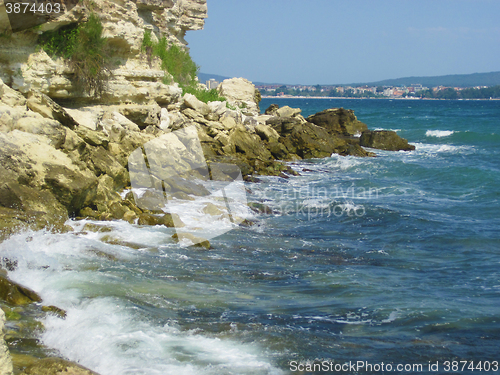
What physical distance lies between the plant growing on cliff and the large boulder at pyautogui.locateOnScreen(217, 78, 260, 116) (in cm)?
1218

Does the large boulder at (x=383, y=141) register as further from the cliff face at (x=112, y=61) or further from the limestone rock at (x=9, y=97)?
the limestone rock at (x=9, y=97)

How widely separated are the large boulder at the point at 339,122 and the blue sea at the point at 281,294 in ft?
53.9

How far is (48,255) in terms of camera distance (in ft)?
18.4

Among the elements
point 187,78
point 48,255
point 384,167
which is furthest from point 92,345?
point 187,78

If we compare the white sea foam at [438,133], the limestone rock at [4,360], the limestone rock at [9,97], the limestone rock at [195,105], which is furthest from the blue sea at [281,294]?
the white sea foam at [438,133]

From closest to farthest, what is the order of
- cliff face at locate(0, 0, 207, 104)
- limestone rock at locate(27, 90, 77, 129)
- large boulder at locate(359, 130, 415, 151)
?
limestone rock at locate(27, 90, 77, 129) < cliff face at locate(0, 0, 207, 104) < large boulder at locate(359, 130, 415, 151)

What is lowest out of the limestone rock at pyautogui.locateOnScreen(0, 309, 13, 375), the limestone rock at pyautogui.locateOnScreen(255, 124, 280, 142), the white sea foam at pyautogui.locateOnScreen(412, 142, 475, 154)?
the white sea foam at pyautogui.locateOnScreen(412, 142, 475, 154)

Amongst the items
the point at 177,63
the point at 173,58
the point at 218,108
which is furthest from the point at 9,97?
the point at 177,63

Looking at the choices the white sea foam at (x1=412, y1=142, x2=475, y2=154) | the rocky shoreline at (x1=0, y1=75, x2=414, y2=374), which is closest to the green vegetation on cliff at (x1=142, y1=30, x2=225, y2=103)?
the rocky shoreline at (x1=0, y1=75, x2=414, y2=374)

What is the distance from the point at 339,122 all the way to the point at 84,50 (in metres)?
17.4

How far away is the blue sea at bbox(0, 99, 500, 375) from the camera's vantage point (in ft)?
13.2

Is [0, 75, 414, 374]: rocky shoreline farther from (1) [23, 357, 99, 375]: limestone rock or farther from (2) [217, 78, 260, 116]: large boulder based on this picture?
(2) [217, 78, 260, 116]: large boulder

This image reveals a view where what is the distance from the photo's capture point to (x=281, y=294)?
558 centimetres

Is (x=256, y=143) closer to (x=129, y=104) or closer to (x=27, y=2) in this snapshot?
(x=129, y=104)
